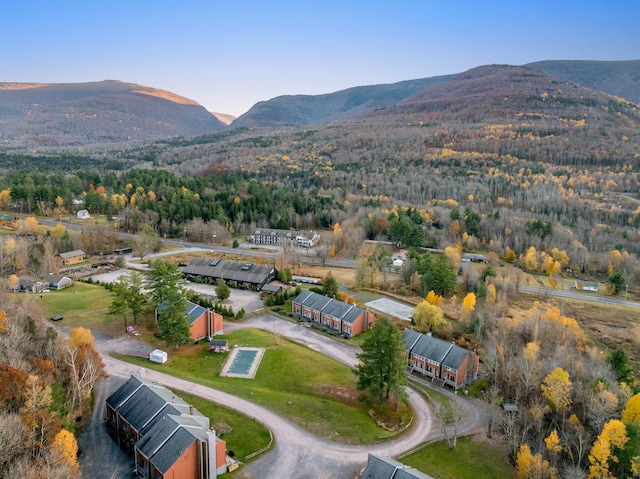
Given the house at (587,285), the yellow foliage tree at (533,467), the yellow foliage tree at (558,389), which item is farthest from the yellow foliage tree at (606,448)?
the house at (587,285)

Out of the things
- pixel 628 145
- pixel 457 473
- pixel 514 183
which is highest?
pixel 628 145

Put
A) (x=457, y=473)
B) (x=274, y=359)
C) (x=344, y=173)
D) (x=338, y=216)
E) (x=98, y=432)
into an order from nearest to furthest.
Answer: (x=457, y=473)
(x=98, y=432)
(x=274, y=359)
(x=338, y=216)
(x=344, y=173)

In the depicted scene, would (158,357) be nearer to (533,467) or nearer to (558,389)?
(533,467)

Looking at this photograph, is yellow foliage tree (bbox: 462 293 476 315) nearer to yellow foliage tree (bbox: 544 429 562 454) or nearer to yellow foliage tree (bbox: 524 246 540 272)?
yellow foliage tree (bbox: 544 429 562 454)

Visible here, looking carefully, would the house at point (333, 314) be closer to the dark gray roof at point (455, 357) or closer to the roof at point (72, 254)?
the dark gray roof at point (455, 357)

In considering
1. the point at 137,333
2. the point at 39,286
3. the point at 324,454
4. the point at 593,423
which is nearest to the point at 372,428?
the point at 324,454

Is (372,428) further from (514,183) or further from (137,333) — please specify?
(514,183)

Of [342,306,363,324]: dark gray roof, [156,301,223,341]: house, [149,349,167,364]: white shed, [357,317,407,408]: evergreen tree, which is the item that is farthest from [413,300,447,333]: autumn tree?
[149,349,167,364]: white shed
